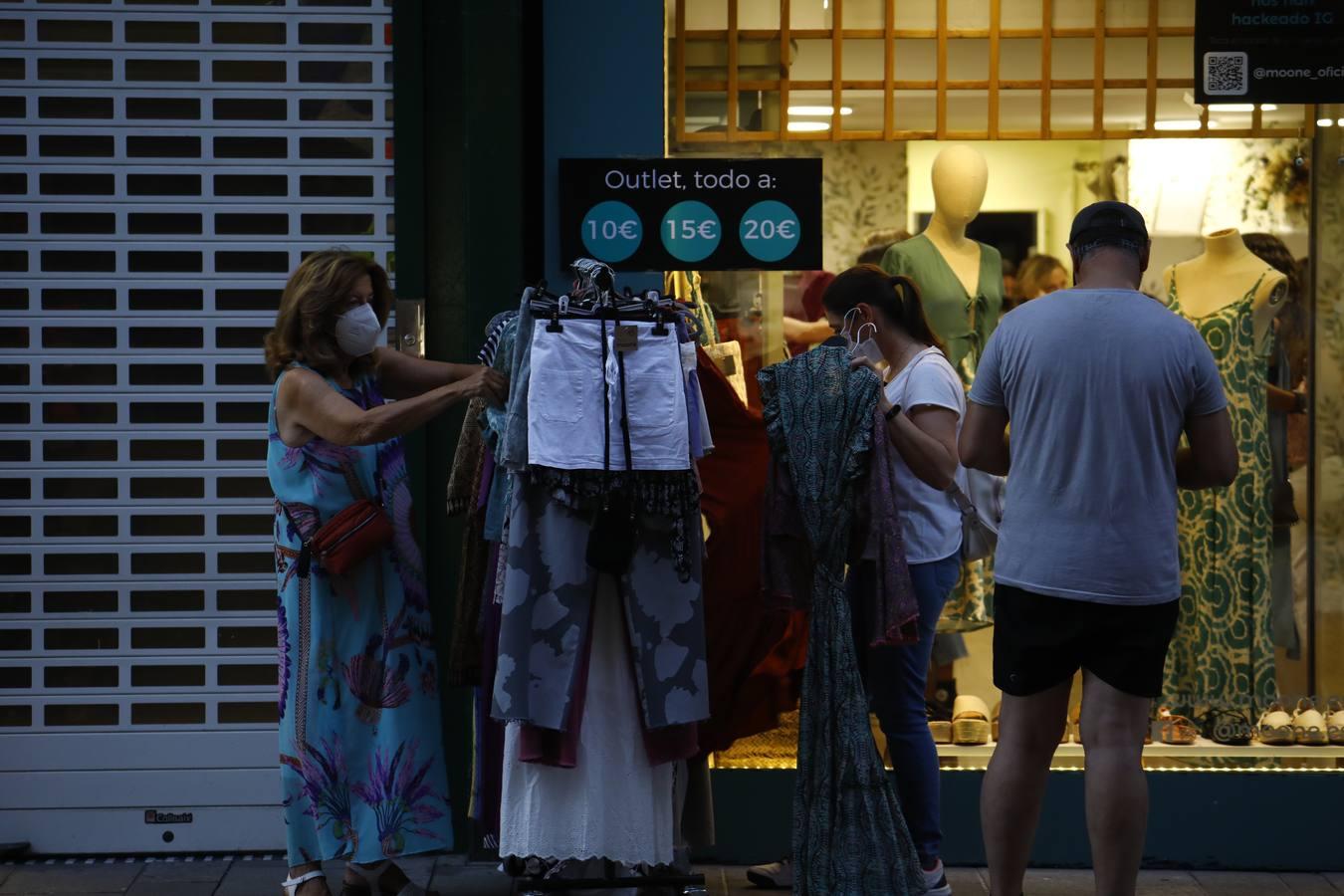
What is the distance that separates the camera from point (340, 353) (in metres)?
4.75

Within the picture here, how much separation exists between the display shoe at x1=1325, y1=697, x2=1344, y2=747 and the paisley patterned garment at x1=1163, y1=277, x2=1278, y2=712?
0.63ft

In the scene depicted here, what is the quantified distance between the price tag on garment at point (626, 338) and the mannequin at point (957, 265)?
5.12 ft

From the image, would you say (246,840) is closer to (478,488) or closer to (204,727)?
(204,727)

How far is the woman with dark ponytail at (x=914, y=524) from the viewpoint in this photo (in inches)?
183

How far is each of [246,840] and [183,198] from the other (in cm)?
225

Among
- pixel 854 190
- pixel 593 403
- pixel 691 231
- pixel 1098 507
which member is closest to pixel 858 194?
pixel 854 190

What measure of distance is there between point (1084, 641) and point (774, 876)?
1.63 m

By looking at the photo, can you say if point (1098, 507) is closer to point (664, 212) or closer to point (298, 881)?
point (664, 212)

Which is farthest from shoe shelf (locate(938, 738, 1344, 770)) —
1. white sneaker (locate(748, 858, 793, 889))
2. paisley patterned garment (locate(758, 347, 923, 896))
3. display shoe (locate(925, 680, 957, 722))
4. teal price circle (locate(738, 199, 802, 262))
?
teal price circle (locate(738, 199, 802, 262))

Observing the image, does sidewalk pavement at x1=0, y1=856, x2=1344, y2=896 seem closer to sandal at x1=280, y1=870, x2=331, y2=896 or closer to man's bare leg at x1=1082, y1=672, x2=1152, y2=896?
sandal at x1=280, y1=870, x2=331, y2=896

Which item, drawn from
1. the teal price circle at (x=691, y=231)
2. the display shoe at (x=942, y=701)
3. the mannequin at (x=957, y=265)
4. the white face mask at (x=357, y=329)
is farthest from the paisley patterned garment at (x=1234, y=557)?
the white face mask at (x=357, y=329)

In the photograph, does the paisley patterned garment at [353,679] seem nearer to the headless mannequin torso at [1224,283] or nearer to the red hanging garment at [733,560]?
the red hanging garment at [733,560]

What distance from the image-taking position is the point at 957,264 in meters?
5.70

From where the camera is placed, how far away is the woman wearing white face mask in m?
4.62
